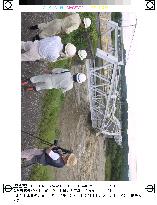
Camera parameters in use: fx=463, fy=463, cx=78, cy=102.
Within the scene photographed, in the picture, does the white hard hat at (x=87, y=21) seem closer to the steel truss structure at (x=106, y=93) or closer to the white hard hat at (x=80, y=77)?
the steel truss structure at (x=106, y=93)

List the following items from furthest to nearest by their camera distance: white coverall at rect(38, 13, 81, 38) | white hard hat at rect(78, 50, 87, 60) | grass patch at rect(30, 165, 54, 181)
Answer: white hard hat at rect(78, 50, 87, 60)
white coverall at rect(38, 13, 81, 38)
grass patch at rect(30, 165, 54, 181)

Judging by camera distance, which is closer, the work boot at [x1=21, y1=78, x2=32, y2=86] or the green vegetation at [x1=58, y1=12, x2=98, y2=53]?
the work boot at [x1=21, y1=78, x2=32, y2=86]

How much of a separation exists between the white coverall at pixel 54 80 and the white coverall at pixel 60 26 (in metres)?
0.16

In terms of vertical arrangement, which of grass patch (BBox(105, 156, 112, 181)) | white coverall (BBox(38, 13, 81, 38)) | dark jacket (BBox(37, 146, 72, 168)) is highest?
white coverall (BBox(38, 13, 81, 38))

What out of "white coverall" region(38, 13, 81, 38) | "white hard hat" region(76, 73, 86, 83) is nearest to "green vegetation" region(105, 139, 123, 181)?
"white hard hat" region(76, 73, 86, 83)

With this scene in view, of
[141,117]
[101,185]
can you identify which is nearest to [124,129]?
[141,117]

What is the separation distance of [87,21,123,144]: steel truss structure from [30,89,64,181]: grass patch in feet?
0.60

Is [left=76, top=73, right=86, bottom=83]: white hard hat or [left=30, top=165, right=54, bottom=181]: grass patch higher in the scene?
[left=76, top=73, right=86, bottom=83]: white hard hat

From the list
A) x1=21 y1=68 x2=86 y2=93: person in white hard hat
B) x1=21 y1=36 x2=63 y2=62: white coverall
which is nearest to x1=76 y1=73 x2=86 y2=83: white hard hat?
x1=21 y1=68 x2=86 y2=93: person in white hard hat

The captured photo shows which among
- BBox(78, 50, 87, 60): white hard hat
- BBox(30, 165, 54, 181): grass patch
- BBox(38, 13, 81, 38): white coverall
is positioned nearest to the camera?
BBox(30, 165, 54, 181): grass patch

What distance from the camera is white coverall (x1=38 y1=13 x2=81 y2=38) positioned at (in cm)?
192

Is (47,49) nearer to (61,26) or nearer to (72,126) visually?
(61,26)

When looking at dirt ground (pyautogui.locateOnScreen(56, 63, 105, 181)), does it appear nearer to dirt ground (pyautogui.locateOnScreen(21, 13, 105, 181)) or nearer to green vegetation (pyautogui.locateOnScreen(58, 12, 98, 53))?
dirt ground (pyautogui.locateOnScreen(21, 13, 105, 181))

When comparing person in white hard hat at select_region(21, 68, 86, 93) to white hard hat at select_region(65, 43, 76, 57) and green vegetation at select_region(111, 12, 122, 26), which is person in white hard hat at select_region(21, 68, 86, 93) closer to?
white hard hat at select_region(65, 43, 76, 57)
